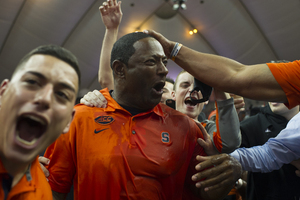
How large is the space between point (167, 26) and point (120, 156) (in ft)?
32.4

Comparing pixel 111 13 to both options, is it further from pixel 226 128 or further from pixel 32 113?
pixel 32 113

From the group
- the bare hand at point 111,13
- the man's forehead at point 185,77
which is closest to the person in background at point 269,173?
the man's forehead at point 185,77

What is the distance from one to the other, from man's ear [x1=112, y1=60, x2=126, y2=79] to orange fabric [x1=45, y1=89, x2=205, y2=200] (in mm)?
229

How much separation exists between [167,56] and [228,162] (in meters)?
0.95

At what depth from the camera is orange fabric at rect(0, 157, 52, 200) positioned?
3.63 ft

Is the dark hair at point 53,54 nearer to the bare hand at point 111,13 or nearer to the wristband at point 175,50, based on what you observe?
the wristband at point 175,50

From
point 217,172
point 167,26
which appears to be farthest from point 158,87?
point 167,26

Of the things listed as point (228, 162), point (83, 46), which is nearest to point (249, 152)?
point (228, 162)

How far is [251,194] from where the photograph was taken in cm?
287

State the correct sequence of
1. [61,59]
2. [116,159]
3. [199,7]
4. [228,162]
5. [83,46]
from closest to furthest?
[61,59] < [116,159] < [228,162] < [199,7] < [83,46]

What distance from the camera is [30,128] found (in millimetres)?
1100

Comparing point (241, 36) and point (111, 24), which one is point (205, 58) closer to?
point (111, 24)

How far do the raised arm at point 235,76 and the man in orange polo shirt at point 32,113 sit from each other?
95cm

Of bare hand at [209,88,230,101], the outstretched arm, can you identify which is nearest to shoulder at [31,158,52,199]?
bare hand at [209,88,230,101]
